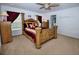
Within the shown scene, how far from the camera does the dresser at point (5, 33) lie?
1.98 m

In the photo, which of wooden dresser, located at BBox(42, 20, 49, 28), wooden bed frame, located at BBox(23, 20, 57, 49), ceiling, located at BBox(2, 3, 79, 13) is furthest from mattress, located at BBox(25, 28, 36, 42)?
ceiling, located at BBox(2, 3, 79, 13)

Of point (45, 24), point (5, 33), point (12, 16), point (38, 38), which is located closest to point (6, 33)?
point (5, 33)

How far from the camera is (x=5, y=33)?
203 centimetres

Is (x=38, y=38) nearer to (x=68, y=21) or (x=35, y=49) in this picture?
(x=35, y=49)

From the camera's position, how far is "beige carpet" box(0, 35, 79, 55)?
1.99 m

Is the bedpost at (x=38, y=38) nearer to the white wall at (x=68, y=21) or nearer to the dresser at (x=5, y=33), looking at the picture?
the white wall at (x=68, y=21)

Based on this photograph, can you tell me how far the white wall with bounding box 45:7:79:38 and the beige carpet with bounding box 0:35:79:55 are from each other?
0.13m

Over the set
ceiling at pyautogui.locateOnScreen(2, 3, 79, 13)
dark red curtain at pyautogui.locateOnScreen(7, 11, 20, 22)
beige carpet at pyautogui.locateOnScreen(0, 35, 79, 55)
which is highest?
ceiling at pyautogui.locateOnScreen(2, 3, 79, 13)

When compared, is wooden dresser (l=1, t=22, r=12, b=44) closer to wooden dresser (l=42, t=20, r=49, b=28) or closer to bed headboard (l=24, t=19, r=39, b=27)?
bed headboard (l=24, t=19, r=39, b=27)

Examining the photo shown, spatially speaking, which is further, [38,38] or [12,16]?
A: [38,38]

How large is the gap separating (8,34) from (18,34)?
0.20m

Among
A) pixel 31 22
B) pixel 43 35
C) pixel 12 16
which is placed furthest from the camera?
pixel 43 35

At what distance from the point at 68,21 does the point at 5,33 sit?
1.33m

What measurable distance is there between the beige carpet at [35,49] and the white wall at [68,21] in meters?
0.13
